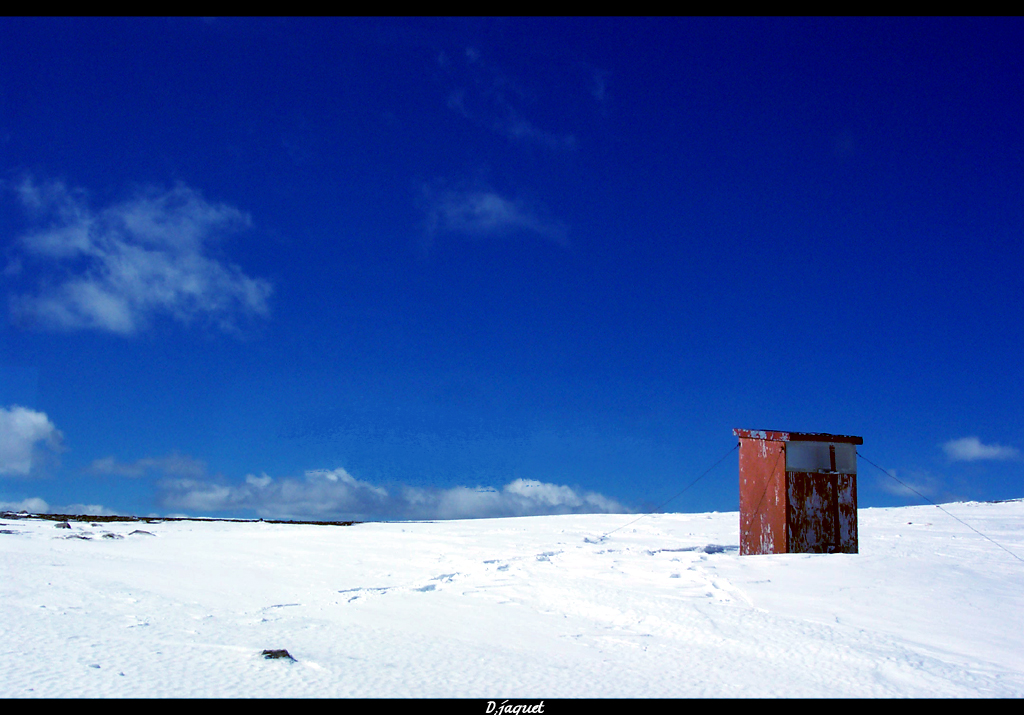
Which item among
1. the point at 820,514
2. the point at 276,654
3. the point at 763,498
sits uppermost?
the point at 763,498

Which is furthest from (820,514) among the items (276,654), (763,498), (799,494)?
(276,654)

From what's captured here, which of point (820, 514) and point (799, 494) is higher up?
point (799, 494)

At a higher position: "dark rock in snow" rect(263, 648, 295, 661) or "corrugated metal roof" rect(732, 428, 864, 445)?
"corrugated metal roof" rect(732, 428, 864, 445)

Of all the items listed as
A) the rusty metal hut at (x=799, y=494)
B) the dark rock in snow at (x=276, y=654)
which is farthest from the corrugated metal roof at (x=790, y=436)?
the dark rock in snow at (x=276, y=654)

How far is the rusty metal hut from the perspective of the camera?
460 inches

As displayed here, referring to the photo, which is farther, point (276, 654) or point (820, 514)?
point (820, 514)

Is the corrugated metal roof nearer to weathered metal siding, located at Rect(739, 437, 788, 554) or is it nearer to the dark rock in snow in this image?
weathered metal siding, located at Rect(739, 437, 788, 554)

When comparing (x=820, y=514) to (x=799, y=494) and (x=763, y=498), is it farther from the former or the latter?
(x=763, y=498)

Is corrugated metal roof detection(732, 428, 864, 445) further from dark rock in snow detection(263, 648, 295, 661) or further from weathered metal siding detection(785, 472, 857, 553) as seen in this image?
dark rock in snow detection(263, 648, 295, 661)

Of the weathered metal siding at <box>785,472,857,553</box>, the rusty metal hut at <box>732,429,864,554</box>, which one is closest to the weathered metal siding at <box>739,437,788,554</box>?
the rusty metal hut at <box>732,429,864,554</box>

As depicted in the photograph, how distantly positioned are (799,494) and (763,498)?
0.58 metres

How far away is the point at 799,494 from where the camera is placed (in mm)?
11781

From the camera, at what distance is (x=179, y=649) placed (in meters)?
4.92

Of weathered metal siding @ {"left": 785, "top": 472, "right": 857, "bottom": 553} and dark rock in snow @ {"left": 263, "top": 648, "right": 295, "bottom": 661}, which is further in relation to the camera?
weathered metal siding @ {"left": 785, "top": 472, "right": 857, "bottom": 553}
